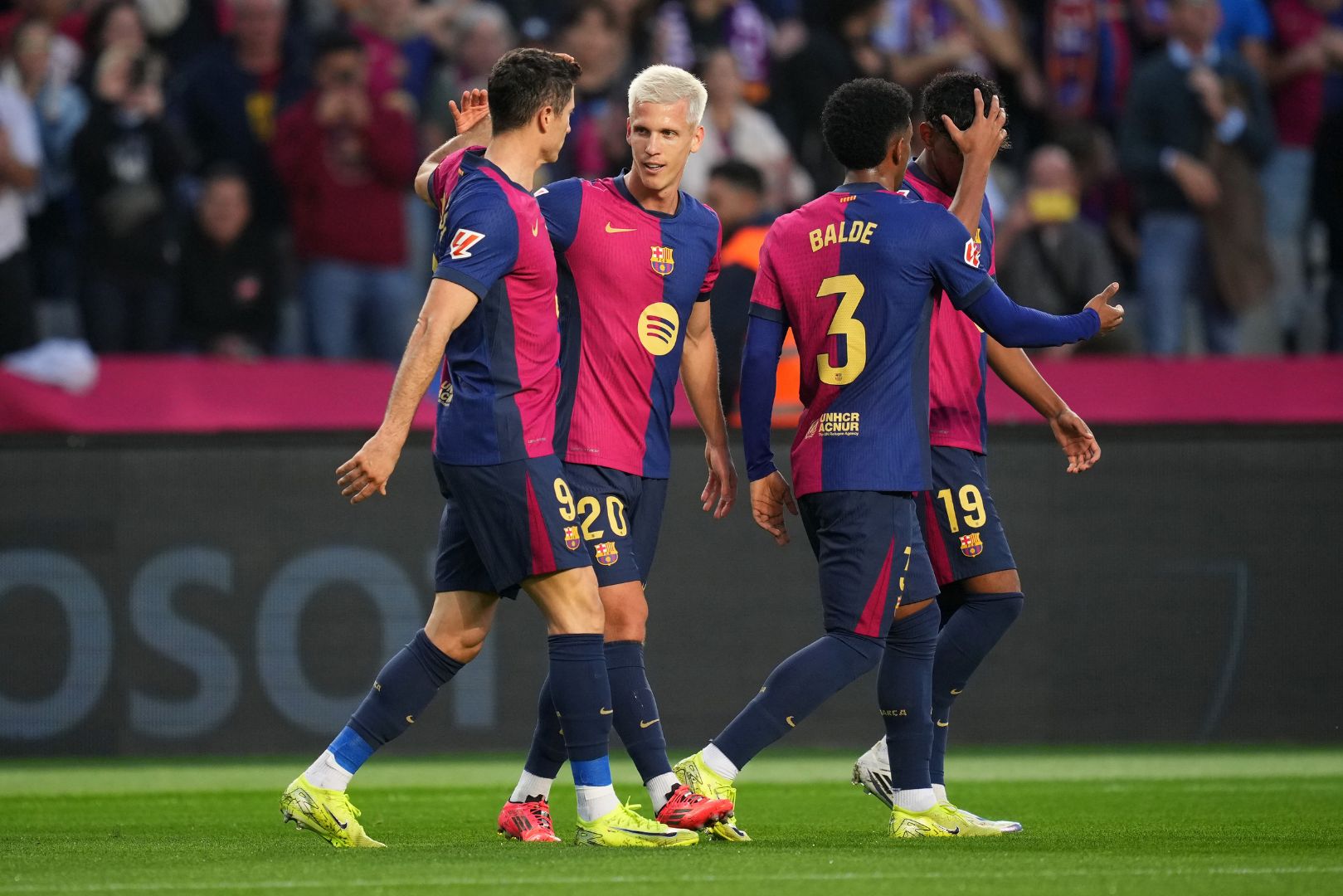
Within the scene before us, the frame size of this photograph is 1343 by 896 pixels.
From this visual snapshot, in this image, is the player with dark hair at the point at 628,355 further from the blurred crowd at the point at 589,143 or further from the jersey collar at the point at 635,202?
the blurred crowd at the point at 589,143

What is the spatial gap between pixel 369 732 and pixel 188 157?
7296mm

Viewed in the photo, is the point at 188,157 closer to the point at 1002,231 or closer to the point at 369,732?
the point at 1002,231

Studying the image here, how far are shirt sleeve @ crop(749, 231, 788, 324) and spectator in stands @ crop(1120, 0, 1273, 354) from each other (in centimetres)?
666

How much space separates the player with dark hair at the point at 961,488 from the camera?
6543 mm

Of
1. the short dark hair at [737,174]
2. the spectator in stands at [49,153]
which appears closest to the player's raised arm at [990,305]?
the short dark hair at [737,174]

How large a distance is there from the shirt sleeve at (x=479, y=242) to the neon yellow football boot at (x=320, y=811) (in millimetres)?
1562

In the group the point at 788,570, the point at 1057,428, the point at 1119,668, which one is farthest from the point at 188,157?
the point at 1057,428

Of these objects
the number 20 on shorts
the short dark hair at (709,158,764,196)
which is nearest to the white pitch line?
the number 20 on shorts

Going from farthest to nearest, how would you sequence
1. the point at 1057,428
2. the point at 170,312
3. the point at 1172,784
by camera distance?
the point at 170,312 < the point at 1172,784 < the point at 1057,428

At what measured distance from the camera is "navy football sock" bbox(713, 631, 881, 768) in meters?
5.85

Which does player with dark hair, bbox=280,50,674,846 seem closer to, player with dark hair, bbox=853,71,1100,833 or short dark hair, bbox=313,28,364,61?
player with dark hair, bbox=853,71,1100,833

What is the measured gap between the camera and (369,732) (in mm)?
5879

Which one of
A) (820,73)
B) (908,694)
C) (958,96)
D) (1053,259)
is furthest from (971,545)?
(820,73)

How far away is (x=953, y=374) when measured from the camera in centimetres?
659
